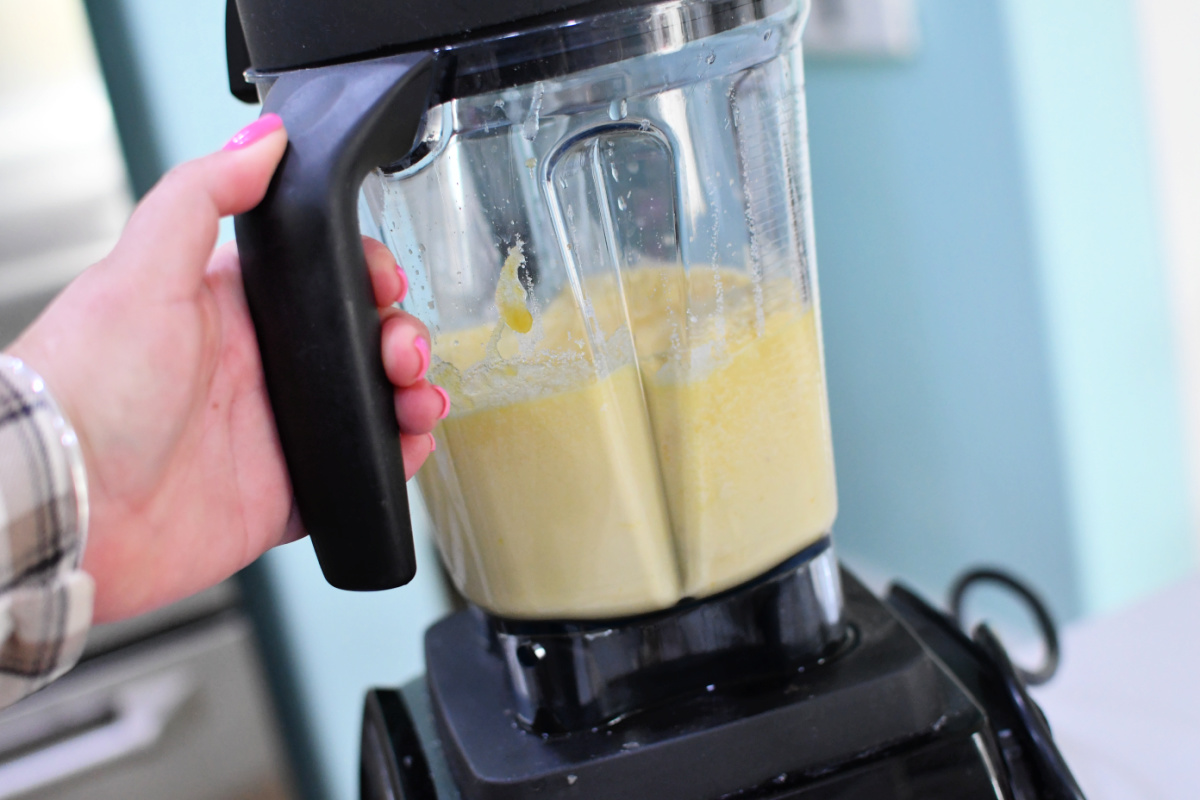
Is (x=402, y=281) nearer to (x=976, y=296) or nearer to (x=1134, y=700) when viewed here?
(x=1134, y=700)

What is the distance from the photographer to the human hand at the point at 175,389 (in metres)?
0.46

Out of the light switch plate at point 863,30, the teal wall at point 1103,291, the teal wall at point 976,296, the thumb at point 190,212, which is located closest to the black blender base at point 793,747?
the thumb at point 190,212

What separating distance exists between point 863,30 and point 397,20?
1265 millimetres

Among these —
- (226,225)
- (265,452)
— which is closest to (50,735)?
(226,225)

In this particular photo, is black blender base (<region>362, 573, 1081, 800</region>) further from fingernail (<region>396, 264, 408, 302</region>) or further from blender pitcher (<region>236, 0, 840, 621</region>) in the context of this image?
fingernail (<region>396, 264, 408, 302</region>)

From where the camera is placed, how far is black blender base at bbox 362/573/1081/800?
0.48 metres

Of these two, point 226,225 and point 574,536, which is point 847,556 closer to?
point 226,225

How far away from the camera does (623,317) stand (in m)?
0.49

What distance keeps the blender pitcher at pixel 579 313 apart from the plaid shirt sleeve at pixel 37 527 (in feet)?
0.27

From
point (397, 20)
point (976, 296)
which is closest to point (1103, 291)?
point (976, 296)

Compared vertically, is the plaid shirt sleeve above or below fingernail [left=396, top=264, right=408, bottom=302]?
below

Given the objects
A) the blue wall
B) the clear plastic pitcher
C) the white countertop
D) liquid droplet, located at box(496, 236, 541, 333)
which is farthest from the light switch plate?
liquid droplet, located at box(496, 236, 541, 333)

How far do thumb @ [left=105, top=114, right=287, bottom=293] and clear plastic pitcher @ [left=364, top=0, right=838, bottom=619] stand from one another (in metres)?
0.07

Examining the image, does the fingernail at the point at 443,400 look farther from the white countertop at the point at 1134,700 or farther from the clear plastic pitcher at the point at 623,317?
the white countertop at the point at 1134,700
